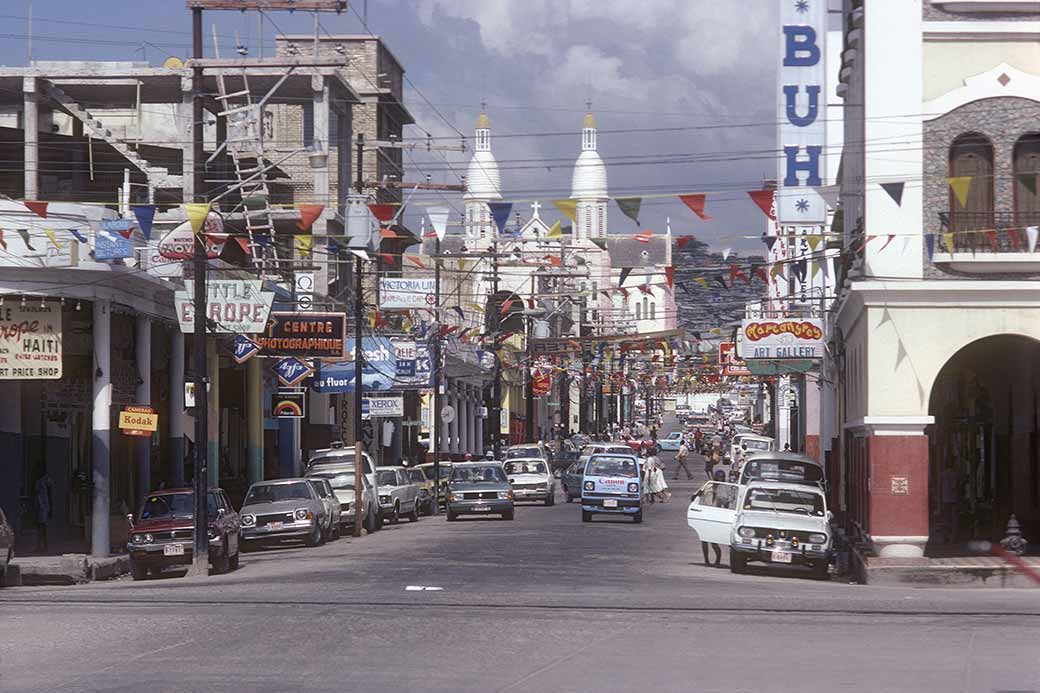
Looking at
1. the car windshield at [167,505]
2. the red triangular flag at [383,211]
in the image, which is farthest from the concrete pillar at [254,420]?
the car windshield at [167,505]

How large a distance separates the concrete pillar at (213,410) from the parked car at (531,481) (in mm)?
13615

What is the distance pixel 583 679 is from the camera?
14.3 metres

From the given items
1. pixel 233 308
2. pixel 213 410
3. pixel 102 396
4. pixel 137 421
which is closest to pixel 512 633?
pixel 137 421

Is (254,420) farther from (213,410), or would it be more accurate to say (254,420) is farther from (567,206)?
(567,206)

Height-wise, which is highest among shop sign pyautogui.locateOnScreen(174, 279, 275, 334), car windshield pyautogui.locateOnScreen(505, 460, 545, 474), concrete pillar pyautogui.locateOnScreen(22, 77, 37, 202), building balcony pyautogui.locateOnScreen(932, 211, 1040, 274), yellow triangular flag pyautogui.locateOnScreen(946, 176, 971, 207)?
concrete pillar pyautogui.locateOnScreen(22, 77, 37, 202)

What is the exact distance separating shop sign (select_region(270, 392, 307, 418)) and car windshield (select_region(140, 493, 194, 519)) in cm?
1903

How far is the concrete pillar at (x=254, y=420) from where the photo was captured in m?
51.8

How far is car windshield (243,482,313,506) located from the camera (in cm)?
3831

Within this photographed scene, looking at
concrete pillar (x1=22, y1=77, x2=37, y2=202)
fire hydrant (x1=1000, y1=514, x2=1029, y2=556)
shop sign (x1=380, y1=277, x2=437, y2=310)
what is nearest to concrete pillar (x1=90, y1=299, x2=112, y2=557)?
fire hydrant (x1=1000, y1=514, x2=1029, y2=556)

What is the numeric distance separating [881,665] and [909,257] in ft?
51.7

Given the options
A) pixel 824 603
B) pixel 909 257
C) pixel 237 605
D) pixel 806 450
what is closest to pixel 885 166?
pixel 909 257

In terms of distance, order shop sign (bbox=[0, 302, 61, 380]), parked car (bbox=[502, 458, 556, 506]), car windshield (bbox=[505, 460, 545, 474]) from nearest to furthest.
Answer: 1. shop sign (bbox=[0, 302, 61, 380])
2. parked car (bbox=[502, 458, 556, 506])
3. car windshield (bbox=[505, 460, 545, 474])

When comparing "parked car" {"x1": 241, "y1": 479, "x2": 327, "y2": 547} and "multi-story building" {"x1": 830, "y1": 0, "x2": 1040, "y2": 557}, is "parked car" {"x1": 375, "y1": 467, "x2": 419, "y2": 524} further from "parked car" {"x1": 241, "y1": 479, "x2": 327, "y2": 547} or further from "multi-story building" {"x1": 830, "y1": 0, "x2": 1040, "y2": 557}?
"multi-story building" {"x1": 830, "y1": 0, "x2": 1040, "y2": 557}

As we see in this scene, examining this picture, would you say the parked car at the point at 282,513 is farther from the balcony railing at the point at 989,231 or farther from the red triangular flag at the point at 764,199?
the balcony railing at the point at 989,231
